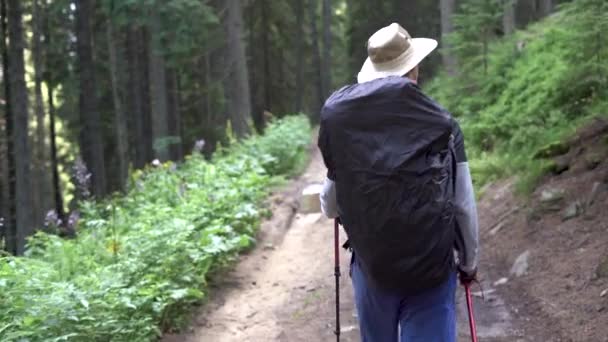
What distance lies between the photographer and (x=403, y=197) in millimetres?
2832

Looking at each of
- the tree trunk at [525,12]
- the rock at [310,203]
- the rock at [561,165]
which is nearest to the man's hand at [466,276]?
the rock at [561,165]

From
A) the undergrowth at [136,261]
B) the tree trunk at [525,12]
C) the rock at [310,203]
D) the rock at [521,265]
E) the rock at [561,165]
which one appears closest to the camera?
the undergrowth at [136,261]

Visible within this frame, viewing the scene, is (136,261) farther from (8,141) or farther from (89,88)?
(8,141)

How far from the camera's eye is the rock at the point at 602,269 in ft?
17.7

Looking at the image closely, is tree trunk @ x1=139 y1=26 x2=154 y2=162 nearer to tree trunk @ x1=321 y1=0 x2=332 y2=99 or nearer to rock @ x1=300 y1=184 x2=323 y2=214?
tree trunk @ x1=321 y1=0 x2=332 y2=99

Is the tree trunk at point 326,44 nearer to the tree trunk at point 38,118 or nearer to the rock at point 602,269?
the tree trunk at point 38,118

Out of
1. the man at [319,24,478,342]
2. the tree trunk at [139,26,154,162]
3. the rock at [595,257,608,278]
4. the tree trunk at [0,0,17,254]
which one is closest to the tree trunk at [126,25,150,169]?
the tree trunk at [139,26,154,162]

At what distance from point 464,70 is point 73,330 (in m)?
9.68

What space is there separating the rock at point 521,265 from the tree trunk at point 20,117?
9.55m

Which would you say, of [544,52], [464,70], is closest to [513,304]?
[544,52]

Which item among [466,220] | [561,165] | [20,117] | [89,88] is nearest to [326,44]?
[89,88]

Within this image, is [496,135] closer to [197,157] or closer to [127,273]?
[197,157]

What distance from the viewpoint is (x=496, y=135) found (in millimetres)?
10125

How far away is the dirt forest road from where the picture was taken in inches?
233
